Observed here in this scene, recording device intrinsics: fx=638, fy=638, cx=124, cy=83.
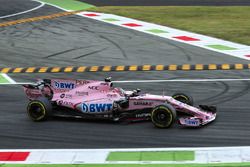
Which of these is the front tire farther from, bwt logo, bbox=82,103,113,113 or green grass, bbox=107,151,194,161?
green grass, bbox=107,151,194,161

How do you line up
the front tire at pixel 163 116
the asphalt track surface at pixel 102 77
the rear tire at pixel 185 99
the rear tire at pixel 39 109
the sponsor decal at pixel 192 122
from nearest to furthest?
the asphalt track surface at pixel 102 77 < the front tire at pixel 163 116 < the sponsor decal at pixel 192 122 < the rear tire at pixel 39 109 < the rear tire at pixel 185 99

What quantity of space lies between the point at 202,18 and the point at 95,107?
1886 cm

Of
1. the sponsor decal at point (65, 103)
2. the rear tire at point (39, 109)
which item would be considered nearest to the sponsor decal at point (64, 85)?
the sponsor decal at point (65, 103)

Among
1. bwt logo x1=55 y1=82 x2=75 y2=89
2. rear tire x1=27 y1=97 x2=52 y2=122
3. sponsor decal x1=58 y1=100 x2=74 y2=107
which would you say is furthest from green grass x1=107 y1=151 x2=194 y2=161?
bwt logo x1=55 y1=82 x2=75 y2=89

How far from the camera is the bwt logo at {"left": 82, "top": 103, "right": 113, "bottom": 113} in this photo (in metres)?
16.6

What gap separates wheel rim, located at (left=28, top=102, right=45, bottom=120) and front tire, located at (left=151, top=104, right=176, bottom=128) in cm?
305

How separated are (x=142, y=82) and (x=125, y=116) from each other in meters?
4.78

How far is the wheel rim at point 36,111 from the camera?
16.9 metres

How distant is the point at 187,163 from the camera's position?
44.1 feet

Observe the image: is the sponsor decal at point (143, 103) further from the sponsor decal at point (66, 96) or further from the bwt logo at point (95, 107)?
the sponsor decal at point (66, 96)

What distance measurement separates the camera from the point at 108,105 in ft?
54.3

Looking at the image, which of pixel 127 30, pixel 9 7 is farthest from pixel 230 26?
pixel 9 7

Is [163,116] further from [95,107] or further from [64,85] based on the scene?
[64,85]

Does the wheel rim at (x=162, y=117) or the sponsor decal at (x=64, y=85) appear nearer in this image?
the wheel rim at (x=162, y=117)
